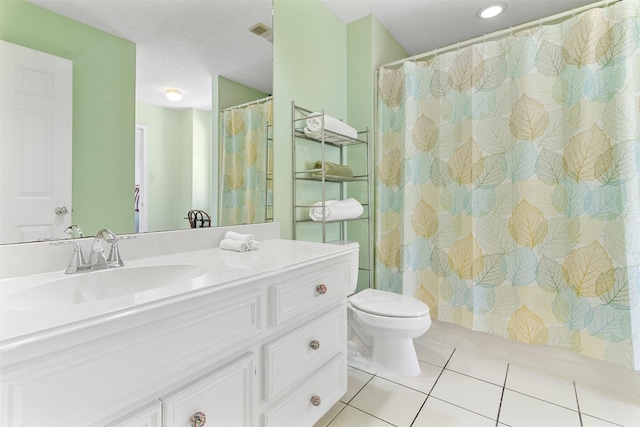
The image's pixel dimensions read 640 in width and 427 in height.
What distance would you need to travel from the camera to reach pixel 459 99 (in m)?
1.89

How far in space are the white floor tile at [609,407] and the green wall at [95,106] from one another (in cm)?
216

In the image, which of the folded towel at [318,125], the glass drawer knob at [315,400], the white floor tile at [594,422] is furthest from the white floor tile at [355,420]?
the folded towel at [318,125]

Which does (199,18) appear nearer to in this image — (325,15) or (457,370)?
(325,15)

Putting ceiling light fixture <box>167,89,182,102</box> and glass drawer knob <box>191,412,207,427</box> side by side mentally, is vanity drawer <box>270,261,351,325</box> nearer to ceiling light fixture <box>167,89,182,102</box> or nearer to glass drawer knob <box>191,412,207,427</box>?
glass drawer knob <box>191,412,207,427</box>

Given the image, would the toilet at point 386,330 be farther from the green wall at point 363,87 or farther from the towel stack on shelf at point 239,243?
the towel stack on shelf at point 239,243

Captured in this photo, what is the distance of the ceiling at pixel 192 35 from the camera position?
107cm

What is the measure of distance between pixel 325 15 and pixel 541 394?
2.55 meters

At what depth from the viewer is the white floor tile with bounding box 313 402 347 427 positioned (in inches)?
52.1

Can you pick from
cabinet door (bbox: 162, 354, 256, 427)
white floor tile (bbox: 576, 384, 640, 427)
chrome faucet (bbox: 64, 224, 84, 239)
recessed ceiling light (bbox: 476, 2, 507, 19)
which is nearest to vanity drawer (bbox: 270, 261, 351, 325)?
cabinet door (bbox: 162, 354, 256, 427)

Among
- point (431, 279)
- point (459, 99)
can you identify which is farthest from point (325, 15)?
point (431, 279)

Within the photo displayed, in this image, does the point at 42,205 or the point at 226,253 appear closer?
the point at 42,205

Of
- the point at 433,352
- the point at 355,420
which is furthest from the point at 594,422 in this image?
the point at 355,420

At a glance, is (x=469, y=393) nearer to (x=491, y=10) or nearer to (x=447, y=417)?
(x=447, y=417)

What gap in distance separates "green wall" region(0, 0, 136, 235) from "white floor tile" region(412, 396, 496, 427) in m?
1.46
